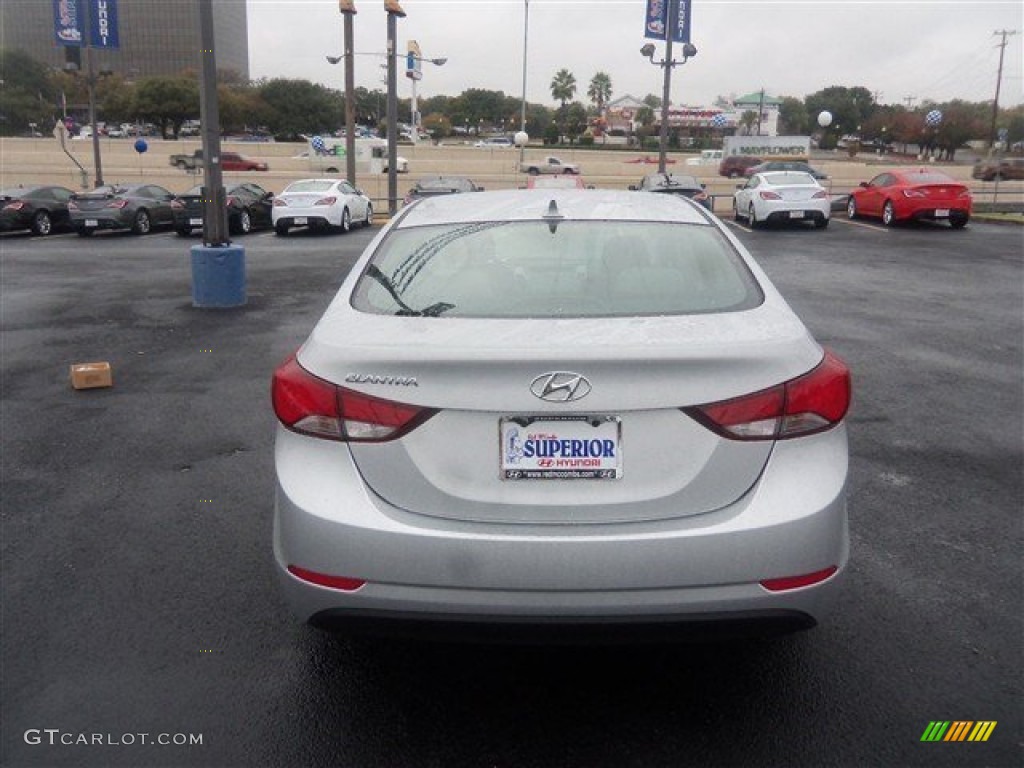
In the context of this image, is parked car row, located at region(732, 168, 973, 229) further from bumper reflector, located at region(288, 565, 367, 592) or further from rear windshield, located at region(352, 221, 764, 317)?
bumper reflector, located at region(288, 565, 367, 592)

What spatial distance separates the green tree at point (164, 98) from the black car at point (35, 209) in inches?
2918

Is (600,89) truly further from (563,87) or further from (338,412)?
(338,412)

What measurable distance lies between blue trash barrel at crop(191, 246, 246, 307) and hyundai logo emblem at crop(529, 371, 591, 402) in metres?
10.1

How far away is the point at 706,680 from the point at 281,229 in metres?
22.4

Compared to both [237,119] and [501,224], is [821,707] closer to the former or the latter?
[501,224]

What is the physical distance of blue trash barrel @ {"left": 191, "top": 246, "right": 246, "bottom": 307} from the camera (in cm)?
1199

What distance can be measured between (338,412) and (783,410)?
132 centimetres

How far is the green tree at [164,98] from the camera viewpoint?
94.7 m

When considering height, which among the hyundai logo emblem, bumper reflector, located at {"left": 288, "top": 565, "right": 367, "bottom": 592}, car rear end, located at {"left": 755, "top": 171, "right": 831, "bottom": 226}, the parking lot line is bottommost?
the parking lot line

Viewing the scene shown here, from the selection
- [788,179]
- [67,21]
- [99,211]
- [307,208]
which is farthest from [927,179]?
[67,21]

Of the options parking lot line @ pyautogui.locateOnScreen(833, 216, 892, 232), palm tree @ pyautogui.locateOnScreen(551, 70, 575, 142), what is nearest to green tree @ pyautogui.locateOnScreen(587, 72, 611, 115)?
palm tree @ pyautogui.locateOnScreen(551, 70, 575, 142)

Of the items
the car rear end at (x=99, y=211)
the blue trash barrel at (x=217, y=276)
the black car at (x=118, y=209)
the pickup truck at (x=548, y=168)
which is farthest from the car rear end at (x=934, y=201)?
the pickup truck at (x=548, y=168)

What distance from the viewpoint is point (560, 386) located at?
8.90ft

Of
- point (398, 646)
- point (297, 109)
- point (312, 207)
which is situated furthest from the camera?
point (297, 109)
